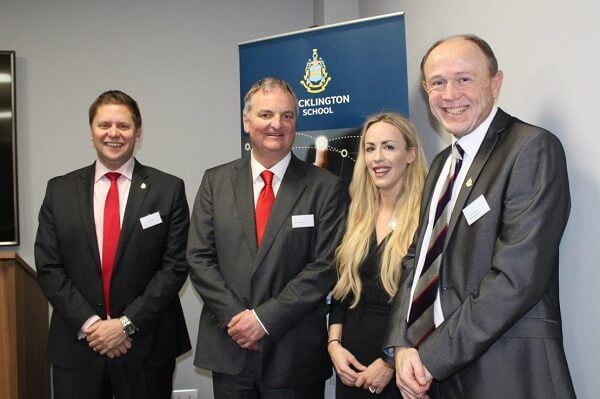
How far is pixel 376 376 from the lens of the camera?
2320 mm

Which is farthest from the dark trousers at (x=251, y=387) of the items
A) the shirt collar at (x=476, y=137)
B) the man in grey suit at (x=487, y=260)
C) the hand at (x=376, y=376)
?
the shirt collar at (x=476, y=137)

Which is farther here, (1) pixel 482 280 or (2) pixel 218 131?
(2) pixel 218 131

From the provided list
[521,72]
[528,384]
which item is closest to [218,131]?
[521,72]

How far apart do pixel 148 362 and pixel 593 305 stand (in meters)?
1.87

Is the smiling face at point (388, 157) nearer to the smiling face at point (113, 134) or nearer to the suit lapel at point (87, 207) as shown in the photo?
the smiling face at point (113, 134)

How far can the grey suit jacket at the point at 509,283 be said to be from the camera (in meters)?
1.61

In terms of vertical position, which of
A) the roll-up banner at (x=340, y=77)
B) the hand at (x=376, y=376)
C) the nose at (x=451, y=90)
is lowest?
the hand at (x=376, y=376)

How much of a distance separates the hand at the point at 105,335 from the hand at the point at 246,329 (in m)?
0.56

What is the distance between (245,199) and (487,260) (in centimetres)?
120

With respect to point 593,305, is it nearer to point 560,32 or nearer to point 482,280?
point 482,280

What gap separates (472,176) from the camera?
1.81 meters

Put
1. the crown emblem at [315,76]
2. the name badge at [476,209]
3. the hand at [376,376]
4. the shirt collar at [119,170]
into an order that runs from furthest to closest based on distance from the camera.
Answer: the crown emblem at [315,76] < the shirt collar at [119,170] < the hand at [376,376] < the name badge at [476,209]

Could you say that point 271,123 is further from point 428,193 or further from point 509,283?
point 509,283

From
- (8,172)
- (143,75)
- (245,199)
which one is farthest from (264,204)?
(8,172)
